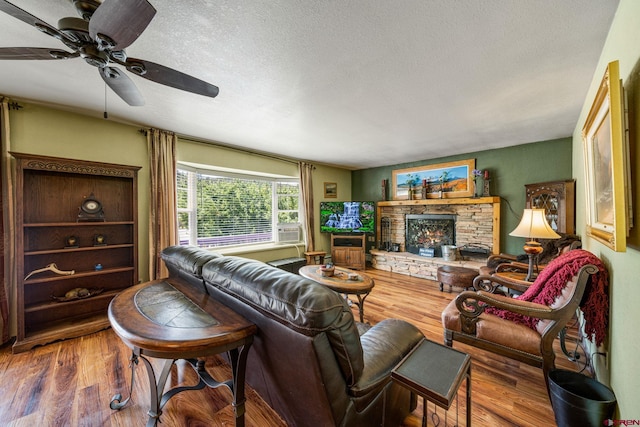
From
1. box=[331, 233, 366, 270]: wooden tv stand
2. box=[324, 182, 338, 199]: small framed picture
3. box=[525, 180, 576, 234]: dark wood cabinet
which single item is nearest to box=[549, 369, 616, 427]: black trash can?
box=[525, 180, 576, 234]: dark wood cabinet

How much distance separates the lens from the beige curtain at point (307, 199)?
5.05 metres

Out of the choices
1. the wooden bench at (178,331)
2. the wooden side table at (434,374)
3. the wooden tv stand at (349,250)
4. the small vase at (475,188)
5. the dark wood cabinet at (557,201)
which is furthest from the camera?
the wooden tv stand at (349,250)

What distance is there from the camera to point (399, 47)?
1559mm

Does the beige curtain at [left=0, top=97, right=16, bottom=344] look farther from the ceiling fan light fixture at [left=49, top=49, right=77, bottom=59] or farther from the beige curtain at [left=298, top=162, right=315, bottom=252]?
the beige curtain at [left=298, top=162, right=315, bottom=252]

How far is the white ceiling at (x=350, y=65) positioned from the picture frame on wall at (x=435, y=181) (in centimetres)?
137

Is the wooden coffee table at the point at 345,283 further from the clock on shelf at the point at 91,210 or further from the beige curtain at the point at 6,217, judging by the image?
the beige curtain at the point at 6,217

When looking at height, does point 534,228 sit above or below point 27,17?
below

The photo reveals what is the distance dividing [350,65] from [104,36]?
56.2 inches

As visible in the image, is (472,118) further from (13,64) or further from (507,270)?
(13,64)

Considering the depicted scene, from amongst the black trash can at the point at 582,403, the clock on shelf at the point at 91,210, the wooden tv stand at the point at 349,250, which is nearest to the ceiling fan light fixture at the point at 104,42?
the clock on shelf at the point at 91,210

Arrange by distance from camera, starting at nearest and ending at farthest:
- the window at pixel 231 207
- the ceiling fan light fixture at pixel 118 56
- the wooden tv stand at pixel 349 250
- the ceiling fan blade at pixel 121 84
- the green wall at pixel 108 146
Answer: the ceiling fan light fixture at pixel 118 56 < the ceiling fan blade at pixel 121 84 < the green wall at pixel 108 146 < the window at pixel 231 207 < the wooden tv stand at pixel 349 250

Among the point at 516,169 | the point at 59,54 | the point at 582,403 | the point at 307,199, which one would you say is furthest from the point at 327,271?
the point at 516,169

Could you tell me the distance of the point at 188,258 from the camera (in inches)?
69.9

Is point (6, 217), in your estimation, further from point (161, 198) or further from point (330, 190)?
point (330, 190)
